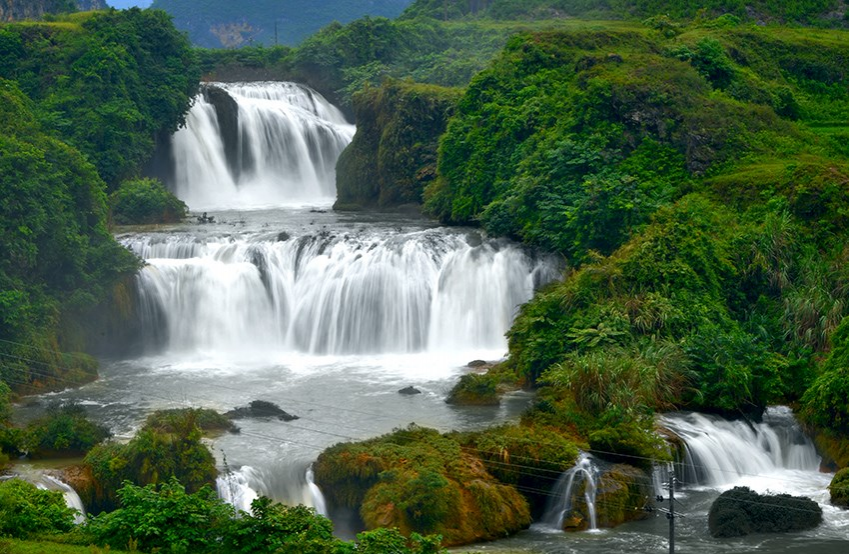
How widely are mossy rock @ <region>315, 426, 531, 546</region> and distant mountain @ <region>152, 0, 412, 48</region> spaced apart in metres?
98.8

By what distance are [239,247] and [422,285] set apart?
583 centimetres

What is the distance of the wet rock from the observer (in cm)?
3744

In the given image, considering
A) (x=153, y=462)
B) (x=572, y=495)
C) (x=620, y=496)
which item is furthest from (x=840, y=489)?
(x=153, y=462)

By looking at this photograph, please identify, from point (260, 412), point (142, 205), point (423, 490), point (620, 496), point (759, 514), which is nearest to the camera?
point (423, 490)

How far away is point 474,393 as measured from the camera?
3891 centimetres

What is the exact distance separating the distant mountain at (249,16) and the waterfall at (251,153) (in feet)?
212

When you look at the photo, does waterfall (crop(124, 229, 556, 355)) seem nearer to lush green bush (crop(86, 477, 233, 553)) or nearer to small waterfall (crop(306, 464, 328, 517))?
small waterfall (crop(306, 464, 328, 517))

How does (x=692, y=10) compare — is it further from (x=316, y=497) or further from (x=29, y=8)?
(x=316, y=497)

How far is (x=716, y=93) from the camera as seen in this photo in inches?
2084

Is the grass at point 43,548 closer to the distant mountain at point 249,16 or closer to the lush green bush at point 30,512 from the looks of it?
the lush green bush at point 30,512

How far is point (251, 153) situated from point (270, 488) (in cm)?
3281

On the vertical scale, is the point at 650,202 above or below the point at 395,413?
above

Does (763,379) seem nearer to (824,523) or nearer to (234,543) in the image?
(824,523)

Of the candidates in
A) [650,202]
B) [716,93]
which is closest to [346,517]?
[650,202]
